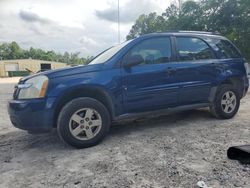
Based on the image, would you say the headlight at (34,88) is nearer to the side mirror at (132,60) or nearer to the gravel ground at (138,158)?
the gravel ground at (138,158)

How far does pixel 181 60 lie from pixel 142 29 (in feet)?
162

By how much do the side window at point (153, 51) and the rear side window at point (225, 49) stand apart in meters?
1.25

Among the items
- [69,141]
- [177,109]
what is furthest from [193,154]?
[69,141]

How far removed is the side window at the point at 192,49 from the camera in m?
5.18

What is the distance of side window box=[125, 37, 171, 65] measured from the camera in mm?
4773

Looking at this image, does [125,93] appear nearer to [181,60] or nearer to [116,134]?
[116,134]

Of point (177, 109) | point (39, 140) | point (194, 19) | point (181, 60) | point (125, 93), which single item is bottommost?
point (39, 140)

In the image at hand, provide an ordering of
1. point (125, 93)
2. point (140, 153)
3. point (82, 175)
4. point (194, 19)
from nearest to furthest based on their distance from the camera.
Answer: point (82, 175), point (140, 153), point (125, 93), point (194, 19)

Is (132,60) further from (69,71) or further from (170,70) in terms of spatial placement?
(69,71)

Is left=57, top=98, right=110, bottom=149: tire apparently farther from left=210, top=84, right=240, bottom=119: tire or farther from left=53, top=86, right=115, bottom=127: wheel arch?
left=210, top=84, right=240, bottom=119: tire

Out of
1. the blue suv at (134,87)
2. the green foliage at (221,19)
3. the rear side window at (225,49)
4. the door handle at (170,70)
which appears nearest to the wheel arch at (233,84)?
the blue suv at (134,87)

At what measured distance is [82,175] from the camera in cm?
329

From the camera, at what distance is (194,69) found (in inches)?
204

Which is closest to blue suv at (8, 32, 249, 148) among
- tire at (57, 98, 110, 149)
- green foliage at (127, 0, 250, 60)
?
tire at (57, 98, 110, 149)
